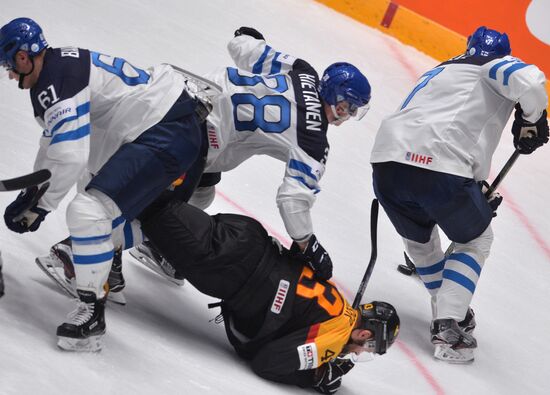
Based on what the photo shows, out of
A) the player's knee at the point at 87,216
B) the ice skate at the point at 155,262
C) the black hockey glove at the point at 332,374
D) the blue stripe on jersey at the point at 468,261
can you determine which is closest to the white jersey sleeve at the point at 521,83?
the blue stripe on jersey at the point at 468,261

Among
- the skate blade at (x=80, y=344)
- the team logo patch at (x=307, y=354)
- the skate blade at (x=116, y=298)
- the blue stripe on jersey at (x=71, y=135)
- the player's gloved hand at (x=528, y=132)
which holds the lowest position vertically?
the skate blade at (x=116, y=298)

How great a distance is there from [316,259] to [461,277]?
83 centimetres

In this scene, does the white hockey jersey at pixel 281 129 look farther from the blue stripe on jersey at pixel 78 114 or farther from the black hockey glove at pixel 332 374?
the blue stripe on jersey at pixel 78 114

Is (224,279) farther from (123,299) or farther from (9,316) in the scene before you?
(9,316)

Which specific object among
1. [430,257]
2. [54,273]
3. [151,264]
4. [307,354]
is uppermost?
[430,257]

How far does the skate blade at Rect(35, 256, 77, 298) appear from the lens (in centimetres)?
386

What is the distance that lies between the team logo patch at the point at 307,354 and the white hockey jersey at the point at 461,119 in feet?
3.40

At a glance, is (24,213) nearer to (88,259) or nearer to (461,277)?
(88,259)

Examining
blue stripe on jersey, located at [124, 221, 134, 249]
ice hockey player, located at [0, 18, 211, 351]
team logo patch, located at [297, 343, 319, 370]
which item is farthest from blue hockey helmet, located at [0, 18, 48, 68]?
team logo patch, located at [297, 343, 319, 370]

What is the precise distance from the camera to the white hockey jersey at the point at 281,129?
4.02 metres

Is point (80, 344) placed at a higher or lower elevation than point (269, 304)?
lower

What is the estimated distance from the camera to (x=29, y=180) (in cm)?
329

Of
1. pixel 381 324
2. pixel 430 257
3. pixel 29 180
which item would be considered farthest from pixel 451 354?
pixel 29 180

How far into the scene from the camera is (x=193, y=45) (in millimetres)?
6750
